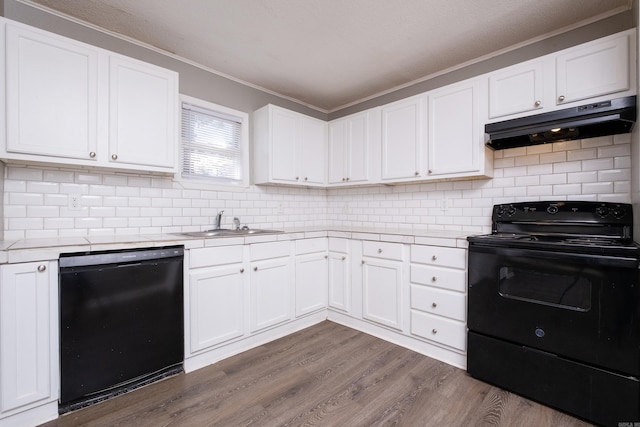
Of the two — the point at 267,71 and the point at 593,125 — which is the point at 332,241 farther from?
the point at 593,125

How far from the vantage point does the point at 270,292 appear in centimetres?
258

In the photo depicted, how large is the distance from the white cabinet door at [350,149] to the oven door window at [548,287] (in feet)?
5.45

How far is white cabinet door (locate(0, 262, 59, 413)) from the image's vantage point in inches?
57.5

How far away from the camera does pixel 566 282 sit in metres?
1.68

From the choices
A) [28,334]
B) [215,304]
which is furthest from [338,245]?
[28,334]

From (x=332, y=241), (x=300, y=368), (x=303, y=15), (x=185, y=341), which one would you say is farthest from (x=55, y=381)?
(x=303, y=15)

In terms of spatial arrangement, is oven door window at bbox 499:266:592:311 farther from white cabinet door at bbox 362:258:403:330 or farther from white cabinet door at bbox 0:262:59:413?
white cabinet door at bbox 0:262:59:413

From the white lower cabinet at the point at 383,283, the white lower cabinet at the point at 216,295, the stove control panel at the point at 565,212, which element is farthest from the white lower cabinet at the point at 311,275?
the stove control panel at the point at 565,212

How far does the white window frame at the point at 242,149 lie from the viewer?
262cm

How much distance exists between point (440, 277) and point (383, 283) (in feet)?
1.77

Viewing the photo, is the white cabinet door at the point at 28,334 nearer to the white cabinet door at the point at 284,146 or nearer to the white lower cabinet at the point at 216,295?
the white lower cabinet at the point at 216,295

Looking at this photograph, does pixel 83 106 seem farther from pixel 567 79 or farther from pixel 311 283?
pixel 567 79

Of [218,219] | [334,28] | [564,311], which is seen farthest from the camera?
[218,219]

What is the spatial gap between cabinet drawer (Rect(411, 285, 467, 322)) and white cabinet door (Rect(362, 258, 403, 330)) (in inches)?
5.9
